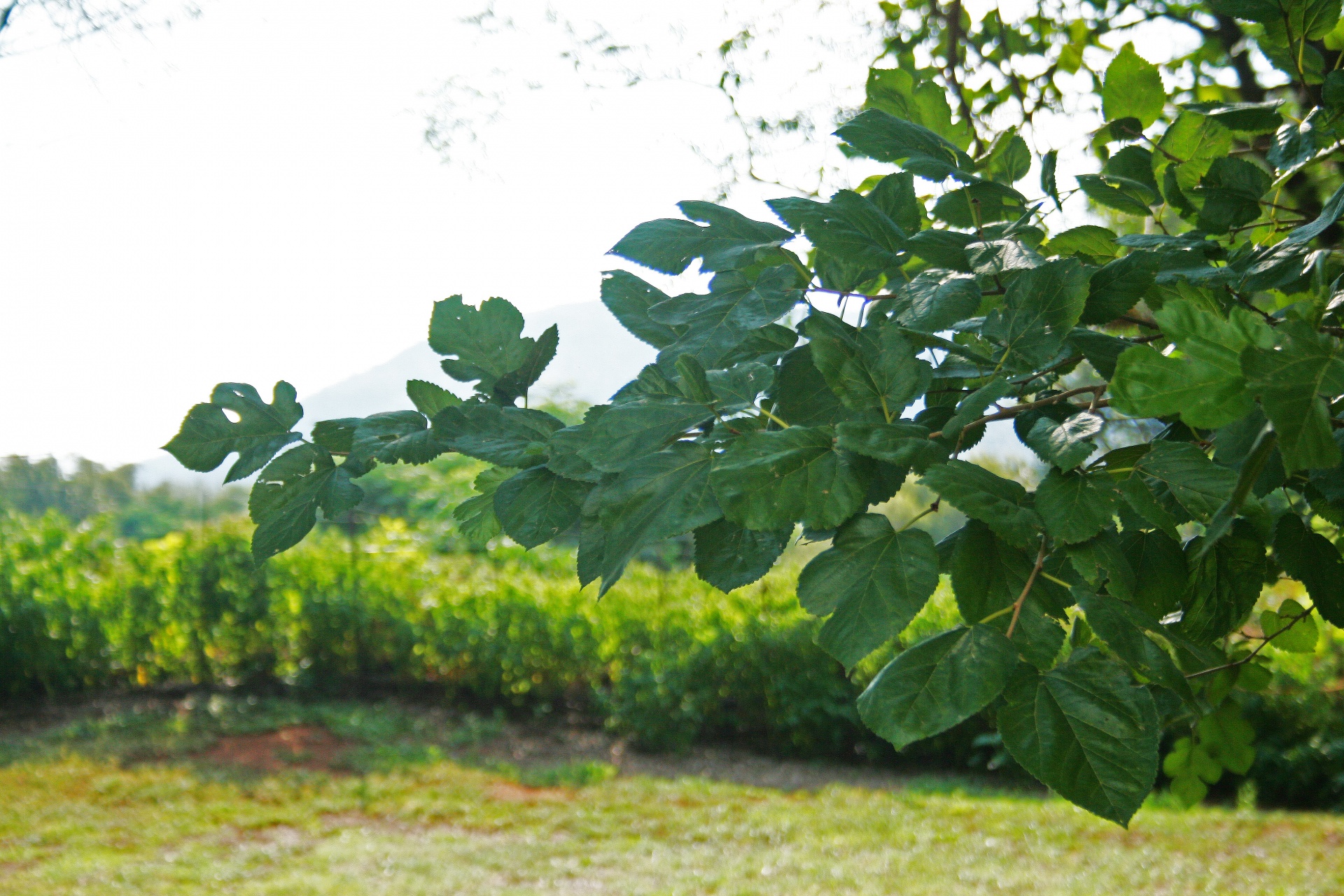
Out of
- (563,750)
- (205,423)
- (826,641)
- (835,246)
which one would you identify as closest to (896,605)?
(826,641)

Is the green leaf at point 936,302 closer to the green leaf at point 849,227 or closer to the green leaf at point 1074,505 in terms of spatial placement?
the green leaf at point 849,227

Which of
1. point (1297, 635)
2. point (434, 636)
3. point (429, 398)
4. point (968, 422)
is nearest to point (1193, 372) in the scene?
point (968, 422)

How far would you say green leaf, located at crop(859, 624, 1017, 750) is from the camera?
0.54 m

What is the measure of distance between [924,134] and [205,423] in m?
0.66

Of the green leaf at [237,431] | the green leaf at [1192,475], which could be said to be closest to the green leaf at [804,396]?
the green leaf at [1192,475]

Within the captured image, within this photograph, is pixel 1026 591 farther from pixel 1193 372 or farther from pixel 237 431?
pixel 237 431

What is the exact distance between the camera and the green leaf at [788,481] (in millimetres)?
570

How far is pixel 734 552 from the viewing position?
688 mm

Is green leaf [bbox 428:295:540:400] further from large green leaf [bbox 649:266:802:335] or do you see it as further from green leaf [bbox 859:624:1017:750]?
green leaf [bbox 859:624:1017:750]

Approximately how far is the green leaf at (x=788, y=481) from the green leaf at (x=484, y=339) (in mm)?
315

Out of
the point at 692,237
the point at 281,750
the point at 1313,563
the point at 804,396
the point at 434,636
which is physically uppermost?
the point at 692,237

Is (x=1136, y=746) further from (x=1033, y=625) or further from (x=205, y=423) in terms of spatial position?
(x=205, y=423)

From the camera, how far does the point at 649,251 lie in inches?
30.1

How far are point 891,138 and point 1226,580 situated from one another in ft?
1.49
